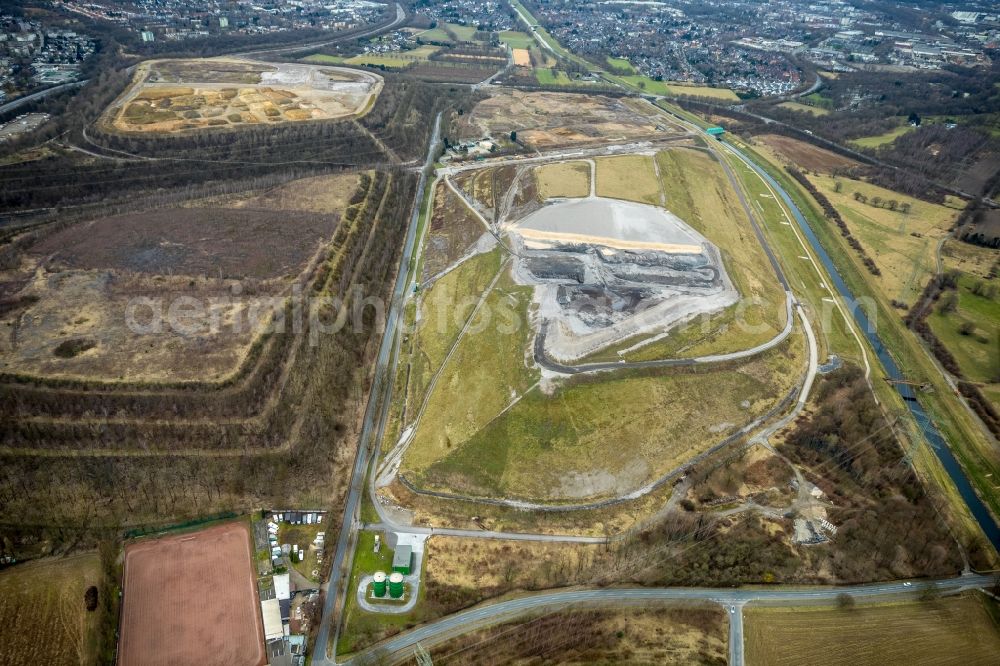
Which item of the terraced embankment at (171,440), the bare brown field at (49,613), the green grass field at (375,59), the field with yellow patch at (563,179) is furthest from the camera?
the green grass field at (375,59)

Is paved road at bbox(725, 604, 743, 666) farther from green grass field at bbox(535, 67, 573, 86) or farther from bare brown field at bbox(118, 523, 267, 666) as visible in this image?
green grass field at bbox(535, 67, 573, 86)

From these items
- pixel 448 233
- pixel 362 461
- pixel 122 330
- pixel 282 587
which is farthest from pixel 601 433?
pixel 122 330

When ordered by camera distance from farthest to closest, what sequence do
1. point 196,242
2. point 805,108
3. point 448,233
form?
point 805,108 < point 448,233 < point 196,242

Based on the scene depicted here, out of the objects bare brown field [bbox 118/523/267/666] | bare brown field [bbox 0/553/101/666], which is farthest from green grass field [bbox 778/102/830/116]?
bare brown field [bbox 0/553/101/666]

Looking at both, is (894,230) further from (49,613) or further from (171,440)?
(49,613)

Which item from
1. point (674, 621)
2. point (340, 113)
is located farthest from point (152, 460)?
point (340, 113)

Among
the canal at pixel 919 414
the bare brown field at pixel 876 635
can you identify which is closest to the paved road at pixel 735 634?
the bare brown field at pixel 876 635

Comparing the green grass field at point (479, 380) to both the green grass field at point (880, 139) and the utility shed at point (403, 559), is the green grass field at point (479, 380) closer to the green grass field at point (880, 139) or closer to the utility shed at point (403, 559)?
the utility shed at point (403, 559)
